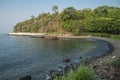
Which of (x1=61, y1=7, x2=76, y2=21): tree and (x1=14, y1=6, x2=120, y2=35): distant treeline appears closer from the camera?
(x1=14, y1=6, x2=120, y2=35): distant treeline

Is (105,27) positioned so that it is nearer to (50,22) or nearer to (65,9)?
(65,9)

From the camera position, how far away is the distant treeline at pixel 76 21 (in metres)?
94.4

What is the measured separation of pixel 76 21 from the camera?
117m

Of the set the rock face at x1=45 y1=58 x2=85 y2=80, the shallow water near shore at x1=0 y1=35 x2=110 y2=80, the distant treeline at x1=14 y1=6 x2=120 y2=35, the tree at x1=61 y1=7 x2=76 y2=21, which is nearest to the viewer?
the rock face at x1=45 y1=58 x2=85 y2=80

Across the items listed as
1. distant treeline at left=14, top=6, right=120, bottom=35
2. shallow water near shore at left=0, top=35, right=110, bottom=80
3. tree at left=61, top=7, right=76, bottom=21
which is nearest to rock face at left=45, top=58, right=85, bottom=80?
shallow water near shore at left=0, top=35, right=110, bottom=80

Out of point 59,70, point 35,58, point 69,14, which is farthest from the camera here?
point 69,14

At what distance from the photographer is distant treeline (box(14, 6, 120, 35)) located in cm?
9438

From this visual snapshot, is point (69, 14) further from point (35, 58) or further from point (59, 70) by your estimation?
point (59, 70)

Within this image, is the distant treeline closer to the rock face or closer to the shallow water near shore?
the shallow water near shore

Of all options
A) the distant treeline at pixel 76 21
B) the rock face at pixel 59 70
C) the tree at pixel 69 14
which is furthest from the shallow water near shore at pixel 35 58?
the tree at pixel 69 14

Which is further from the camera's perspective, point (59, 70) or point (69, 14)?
point (69, 14)

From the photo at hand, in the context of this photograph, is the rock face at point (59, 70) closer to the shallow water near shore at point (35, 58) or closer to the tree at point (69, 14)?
the shallow water near shore at point (35, 58)

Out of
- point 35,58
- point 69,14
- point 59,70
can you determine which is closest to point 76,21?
point 69,14

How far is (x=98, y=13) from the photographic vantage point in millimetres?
115562
